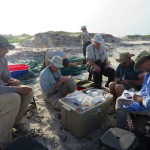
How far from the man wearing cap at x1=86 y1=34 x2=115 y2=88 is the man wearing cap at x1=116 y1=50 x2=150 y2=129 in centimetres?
195

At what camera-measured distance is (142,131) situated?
2168 millimetres

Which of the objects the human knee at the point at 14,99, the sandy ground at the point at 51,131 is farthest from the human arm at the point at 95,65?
the human knee at the point at 14,99

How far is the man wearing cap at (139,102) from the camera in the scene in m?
2.31

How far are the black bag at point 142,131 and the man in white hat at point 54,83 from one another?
178 cm

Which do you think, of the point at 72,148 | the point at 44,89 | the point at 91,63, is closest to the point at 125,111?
the point at 72,148

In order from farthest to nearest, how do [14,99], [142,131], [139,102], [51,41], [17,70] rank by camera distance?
1. [51,41]
2. [17,70]
3. [139,102]
4. [14,99]
5. [142,131]

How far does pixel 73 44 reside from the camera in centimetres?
1842

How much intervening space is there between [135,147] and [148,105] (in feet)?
2.29

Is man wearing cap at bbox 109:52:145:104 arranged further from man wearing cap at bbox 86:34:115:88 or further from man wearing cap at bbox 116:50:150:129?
man wearing cap at bbox 86:34:115:88

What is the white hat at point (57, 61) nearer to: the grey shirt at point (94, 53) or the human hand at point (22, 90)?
the human hand at point (22, 90)

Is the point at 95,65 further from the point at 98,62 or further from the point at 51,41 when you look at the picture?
the point at 51,41

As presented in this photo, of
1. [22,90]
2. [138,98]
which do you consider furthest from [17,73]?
[138,98]

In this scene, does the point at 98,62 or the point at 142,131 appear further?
the point at 98,62

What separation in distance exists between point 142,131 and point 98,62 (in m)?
2.95
